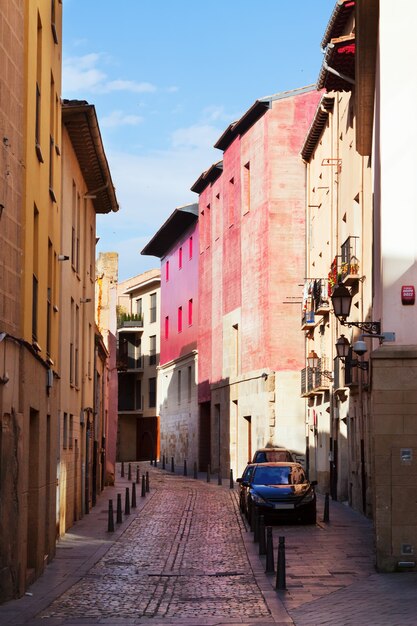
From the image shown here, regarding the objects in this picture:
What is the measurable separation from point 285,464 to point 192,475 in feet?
91.6

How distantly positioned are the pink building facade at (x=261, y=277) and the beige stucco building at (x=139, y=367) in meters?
26.1

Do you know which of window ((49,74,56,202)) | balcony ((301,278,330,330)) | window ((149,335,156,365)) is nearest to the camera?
window ((49,74,56,202))

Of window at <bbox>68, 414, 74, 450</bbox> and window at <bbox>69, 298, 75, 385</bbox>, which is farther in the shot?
window at <bbox>69, 298, 75, 385</bbox>

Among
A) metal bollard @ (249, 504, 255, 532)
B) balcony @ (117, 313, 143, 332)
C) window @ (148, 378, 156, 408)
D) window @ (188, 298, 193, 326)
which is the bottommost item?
metal bollard @ (249, 504, 255, 532)

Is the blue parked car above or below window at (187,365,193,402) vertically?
below

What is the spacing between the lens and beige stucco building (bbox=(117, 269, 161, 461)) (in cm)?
8162

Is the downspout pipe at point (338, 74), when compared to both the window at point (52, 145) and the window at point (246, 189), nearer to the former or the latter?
the window at point (52, 145)

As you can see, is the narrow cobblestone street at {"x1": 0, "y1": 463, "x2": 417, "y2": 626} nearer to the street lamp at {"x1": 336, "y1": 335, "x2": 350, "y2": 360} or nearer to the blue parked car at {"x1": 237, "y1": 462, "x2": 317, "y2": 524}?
the blue parked car at {"x1": 237, "y1": 462, "x2": 317, "y2": 524}

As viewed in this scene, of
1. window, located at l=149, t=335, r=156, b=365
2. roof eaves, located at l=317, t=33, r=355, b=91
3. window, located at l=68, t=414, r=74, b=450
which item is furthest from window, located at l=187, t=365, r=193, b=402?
window, located at l=68, t=414, r=74, b=450

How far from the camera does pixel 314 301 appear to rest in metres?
39.8

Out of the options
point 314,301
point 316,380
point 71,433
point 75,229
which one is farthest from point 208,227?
point 71,433

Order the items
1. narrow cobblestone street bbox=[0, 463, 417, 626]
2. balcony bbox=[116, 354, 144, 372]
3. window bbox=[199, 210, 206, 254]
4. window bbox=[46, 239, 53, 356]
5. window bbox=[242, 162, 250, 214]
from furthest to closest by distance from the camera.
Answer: balcony bbox=[116, 354, 144, 372]
window bbox=[199, 210, 206, 254]
window bbox=[242, 162, 250, 214]
window bbox=[46, 239, 53, 356]
narrow cobblestone street bbox=[0, 463, 417, 626]

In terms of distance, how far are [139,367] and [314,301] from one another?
4559 centimetres

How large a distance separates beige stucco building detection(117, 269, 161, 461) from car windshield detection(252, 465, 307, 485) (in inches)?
2015
